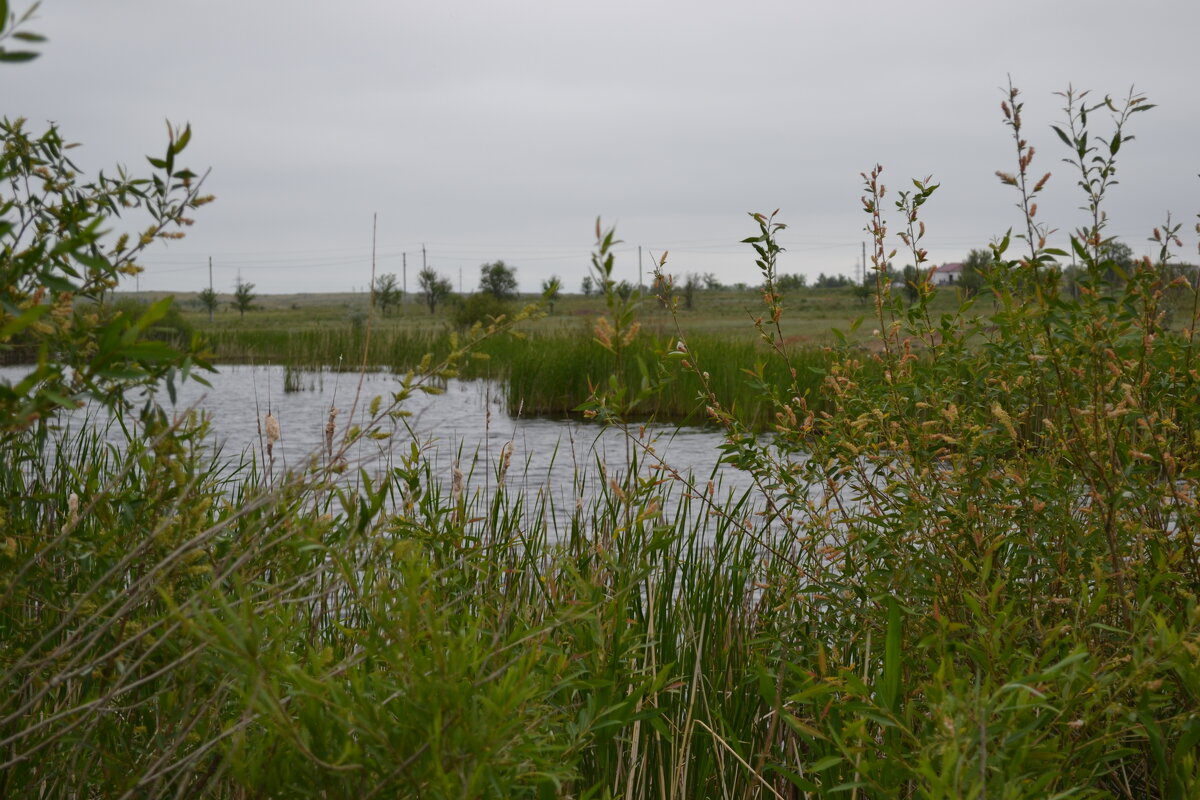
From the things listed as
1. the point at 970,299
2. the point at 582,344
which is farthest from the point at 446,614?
the point at 582,344

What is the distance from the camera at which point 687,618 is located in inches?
129

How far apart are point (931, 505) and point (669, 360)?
89cm

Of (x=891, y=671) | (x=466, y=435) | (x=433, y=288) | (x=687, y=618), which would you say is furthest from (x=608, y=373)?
(x=433, y=288)

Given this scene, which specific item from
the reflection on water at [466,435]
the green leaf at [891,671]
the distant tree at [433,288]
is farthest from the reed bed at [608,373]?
the distant tree at [433,288]

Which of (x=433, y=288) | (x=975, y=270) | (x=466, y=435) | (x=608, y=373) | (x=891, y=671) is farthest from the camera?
(x=433, y=288)

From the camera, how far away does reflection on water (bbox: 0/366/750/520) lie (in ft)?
28.7

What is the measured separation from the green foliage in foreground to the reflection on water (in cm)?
337

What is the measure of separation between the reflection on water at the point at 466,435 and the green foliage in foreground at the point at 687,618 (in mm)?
3373

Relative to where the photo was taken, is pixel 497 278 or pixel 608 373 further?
pixel 497 278

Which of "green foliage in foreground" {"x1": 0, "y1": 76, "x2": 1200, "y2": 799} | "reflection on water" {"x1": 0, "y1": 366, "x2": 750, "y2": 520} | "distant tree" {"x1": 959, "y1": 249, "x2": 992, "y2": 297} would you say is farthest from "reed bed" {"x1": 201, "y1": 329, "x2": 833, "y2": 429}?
"green foliage in foreground" {"x1": 0, "y1": 76, "x2": 1200, "y2": 799}

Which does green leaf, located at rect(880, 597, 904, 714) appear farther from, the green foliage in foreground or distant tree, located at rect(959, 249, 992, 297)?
distant tree, located at rect(959, 249, 992, 297)

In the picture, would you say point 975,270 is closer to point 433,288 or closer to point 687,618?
point 687,618

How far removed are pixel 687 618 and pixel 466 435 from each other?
10.4 meters

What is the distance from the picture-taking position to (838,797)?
256cm
